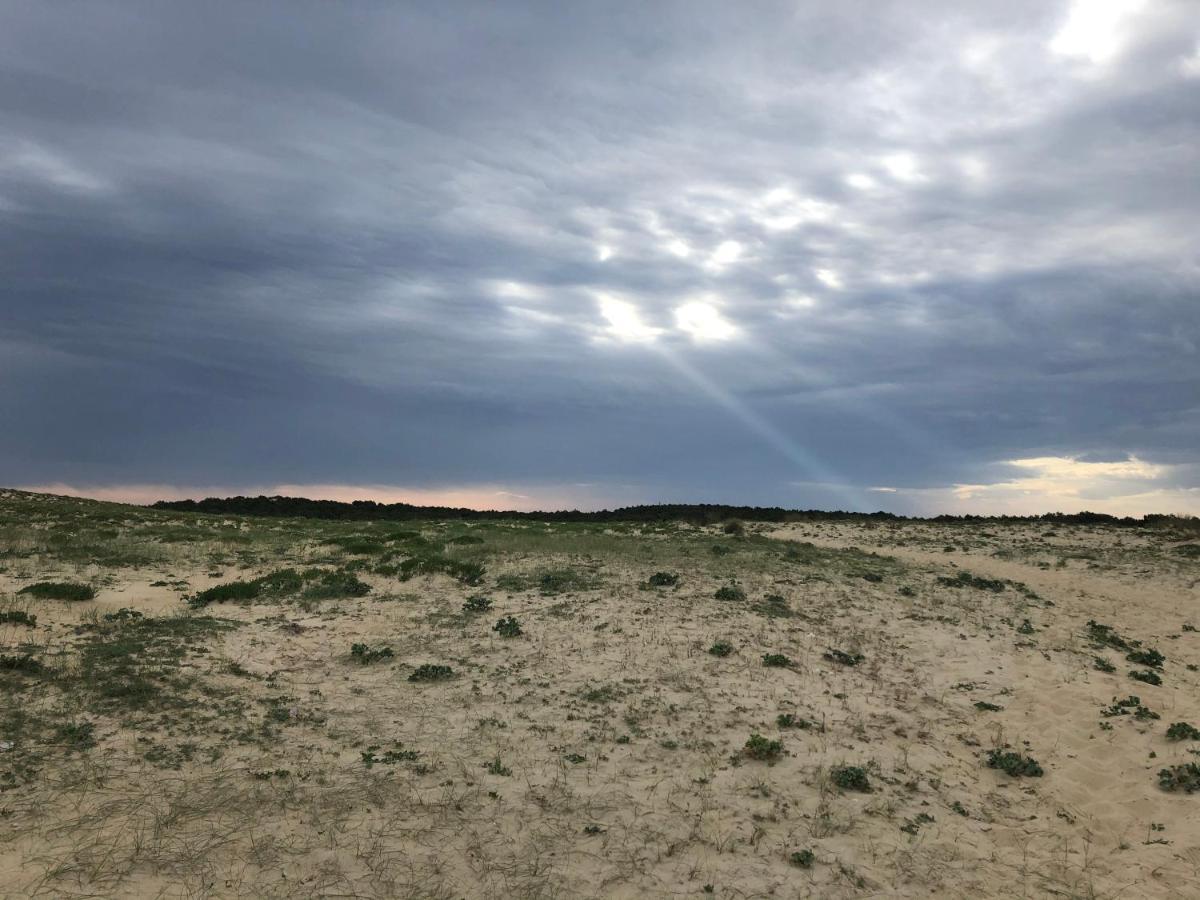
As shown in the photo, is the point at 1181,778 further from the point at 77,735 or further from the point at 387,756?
the point at 77,735

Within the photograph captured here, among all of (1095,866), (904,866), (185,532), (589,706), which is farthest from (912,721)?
(185,532)

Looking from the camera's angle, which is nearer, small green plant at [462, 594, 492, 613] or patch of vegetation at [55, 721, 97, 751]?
patch of vegetation at [55, 721, 97, 751]

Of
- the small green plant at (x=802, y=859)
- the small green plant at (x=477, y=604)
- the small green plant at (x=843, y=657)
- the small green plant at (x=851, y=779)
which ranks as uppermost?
the small green plant at (x=477, y=604)

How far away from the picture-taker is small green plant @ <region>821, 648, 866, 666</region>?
16.1 meters

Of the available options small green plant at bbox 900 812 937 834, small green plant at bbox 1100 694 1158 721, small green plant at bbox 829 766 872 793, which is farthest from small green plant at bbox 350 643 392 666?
small green plant at bbox 1100 694 1158 721

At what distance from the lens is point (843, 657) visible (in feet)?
53.5

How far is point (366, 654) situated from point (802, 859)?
10.5 metres

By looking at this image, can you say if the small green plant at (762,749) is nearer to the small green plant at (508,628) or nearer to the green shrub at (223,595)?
the small green plant at (508,628)

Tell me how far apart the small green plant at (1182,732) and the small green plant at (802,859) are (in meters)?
8.84

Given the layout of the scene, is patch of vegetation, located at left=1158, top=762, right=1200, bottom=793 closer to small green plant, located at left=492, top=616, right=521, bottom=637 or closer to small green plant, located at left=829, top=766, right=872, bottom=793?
small green plant, located at left=829, top=766, right=872, bottom=793

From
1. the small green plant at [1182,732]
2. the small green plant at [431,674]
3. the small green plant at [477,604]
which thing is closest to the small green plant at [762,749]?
the small green plant at [431,674]

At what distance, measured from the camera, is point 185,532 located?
32594 mm

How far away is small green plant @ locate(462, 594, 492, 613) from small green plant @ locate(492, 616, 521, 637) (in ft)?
5.29

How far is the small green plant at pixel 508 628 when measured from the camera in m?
17.3
